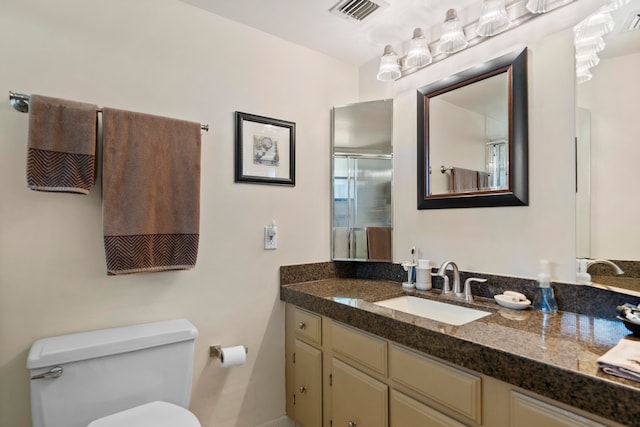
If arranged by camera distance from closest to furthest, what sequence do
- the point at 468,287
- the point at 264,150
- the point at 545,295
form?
the point at 545,295 < the point at 468,287 < the point at 264,150

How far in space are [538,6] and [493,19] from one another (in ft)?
0.55

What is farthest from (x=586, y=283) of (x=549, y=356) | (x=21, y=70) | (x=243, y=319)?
(x=21, y=70)

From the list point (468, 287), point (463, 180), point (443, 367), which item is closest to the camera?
point (443, 367)

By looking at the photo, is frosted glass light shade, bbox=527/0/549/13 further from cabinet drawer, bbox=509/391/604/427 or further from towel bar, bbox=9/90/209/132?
towel bar, bbox=9/90/209/132

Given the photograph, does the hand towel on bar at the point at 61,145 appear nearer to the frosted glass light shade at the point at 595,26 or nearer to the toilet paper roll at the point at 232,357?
the toilet paper roll at the point at 232,357

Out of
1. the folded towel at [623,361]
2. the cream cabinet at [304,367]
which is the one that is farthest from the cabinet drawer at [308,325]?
the folded towel at [623,361]

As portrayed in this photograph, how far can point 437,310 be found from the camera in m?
1.54

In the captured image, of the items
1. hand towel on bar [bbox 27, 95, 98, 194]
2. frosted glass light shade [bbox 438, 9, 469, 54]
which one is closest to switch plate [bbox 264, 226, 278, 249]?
hand towel on bar [bbox 27, 95, 98, 194]

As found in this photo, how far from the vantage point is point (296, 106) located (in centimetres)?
196

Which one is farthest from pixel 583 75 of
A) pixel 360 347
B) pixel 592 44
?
pixel 360 347

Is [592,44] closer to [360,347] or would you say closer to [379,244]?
[379,244]

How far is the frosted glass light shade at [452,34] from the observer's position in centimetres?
154

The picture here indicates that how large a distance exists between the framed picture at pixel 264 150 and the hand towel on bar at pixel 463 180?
0.89 m

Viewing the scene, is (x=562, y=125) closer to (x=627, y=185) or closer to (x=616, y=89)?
(x=616, y=89)
